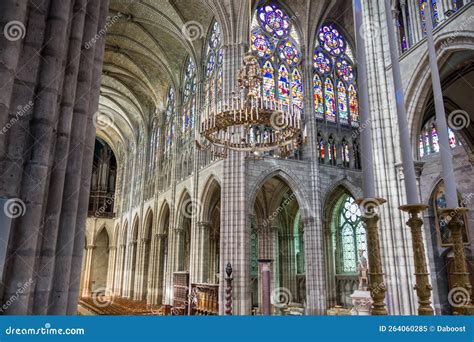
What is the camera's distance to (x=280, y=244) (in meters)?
22.7

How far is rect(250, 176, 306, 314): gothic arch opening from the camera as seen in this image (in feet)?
68.0

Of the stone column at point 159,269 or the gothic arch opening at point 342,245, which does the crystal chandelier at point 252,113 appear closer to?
the gothic arch opening at point 342,245

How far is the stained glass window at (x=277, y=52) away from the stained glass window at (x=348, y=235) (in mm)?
7324

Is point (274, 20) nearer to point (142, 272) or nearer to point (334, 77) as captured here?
point (334, 77)

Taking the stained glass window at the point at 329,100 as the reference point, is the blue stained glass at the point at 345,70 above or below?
above

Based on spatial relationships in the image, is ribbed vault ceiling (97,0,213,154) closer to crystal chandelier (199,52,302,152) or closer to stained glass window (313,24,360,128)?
stained glass window (313,24,360,128)

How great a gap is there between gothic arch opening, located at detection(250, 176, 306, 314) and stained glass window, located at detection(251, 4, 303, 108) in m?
5.22

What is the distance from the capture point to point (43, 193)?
14.0 feet

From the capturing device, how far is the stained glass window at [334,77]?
1859 cm

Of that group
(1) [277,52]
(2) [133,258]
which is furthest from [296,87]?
(2) [133,258]

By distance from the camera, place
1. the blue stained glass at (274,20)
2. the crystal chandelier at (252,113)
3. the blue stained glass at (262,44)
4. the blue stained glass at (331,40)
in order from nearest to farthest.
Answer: the crystal chandelier at (252,113) → the blue stained glass at (262,44) → the blue stained glass at (274,20) → the blue stained glass at (331,40)

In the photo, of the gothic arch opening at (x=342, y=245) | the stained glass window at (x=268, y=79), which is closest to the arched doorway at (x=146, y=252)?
the gothic arch opening at (x=342, y=245)

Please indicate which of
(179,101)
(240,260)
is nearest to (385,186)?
(240,260)

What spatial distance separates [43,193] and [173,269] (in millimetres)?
16058
